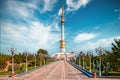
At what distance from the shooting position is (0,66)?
80.2m

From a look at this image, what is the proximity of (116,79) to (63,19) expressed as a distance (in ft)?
449

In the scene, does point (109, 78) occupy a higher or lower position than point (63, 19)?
lower

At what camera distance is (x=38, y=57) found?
97750 millimetres

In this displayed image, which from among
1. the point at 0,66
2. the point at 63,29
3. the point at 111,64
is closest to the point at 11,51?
the point at 111,64

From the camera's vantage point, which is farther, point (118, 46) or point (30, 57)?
point (30, 57)

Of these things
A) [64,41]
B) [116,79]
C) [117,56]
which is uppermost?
[64,41]

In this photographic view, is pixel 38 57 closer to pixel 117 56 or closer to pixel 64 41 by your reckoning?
pixel 117 56

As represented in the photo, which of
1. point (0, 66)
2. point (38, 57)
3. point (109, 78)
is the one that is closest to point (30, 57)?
point (38, 57)

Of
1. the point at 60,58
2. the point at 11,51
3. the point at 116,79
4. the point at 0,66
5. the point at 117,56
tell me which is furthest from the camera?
the point at 60,58

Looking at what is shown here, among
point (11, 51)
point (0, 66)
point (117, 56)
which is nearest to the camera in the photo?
point (117, 56)

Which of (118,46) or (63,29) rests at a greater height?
(63,29)

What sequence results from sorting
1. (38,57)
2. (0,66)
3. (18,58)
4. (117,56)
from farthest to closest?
(18,58) < (38,57) < (0,66) < (117,56)

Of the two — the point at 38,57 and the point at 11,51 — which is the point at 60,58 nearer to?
the point at 38,57

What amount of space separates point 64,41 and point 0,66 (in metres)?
91.8
